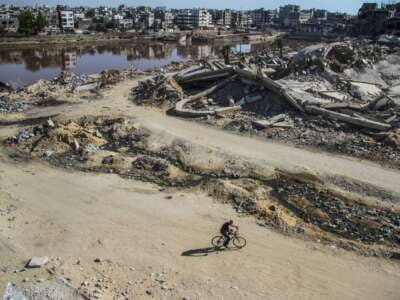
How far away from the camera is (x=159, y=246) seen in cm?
1161

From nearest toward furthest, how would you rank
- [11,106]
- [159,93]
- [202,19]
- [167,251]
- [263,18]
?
1. [167,251]
2. [11,106]
3. [159,93]
4. [202,19]
5. [263,18]

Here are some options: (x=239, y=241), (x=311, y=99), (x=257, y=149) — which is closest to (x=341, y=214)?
(x=239, y=241)

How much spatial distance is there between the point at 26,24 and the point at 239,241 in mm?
90964

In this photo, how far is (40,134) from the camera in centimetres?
2008


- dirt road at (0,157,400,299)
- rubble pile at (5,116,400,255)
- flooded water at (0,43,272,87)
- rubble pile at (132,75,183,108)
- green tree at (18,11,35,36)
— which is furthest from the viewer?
green tree at (18,11,35,36)

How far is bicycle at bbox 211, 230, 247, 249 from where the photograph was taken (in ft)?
37.7

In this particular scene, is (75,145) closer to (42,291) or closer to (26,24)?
(42,291)

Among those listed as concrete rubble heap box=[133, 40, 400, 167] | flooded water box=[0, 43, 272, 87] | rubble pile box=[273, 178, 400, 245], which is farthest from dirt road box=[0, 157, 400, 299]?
flooded water box=[0, 43, 272, 87]

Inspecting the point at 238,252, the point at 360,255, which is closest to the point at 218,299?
the point at 238,252

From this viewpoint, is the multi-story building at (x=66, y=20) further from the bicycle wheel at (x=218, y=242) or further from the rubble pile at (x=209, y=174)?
the bicycle wheel at (x=218, y=242)

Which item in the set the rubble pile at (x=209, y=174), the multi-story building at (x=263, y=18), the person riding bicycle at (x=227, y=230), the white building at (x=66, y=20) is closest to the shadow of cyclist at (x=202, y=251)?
the person riding bicycle at (x=227, y=230)

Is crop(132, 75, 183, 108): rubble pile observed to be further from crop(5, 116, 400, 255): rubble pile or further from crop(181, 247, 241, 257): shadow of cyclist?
crop(181, 247, 241, 257): shadow of cyclist

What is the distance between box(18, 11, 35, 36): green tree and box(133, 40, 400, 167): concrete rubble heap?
229 feet

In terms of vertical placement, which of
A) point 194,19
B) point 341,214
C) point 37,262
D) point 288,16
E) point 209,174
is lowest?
point 37,262
